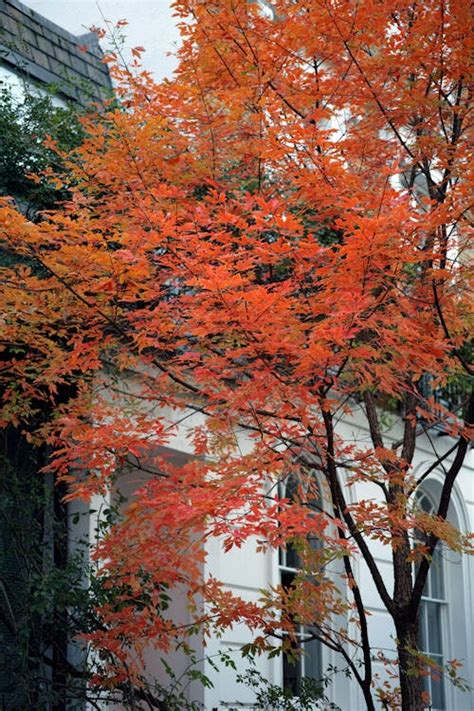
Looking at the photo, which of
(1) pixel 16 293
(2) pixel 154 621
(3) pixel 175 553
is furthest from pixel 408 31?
(2) pixel 154 621

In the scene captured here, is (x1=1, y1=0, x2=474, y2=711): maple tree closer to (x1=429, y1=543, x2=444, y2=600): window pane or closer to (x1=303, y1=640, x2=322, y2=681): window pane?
(x1=303, y1=640, x2=322, y2=681): window pane

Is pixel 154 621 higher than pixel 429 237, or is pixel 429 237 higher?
pixel 429 237

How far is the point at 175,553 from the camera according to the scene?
22.4ft

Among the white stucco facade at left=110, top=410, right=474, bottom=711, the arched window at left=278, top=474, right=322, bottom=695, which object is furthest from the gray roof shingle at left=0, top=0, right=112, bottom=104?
the arched window at left=278, top=474, right=322, bottom=695

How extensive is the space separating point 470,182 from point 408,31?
5.44 ft

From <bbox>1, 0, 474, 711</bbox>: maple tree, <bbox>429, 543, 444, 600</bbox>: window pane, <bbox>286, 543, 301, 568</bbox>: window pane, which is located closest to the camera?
<bbox>1, 0, 474, 711</bbox>: maple tree

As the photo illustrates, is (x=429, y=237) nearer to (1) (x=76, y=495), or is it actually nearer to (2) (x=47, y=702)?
(1) (x=76, y=495)

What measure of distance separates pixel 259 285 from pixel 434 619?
32.1 ft

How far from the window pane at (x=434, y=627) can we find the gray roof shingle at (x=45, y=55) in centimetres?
870

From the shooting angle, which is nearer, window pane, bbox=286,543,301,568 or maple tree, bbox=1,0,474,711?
maple tree, bbox=1,0,474,711

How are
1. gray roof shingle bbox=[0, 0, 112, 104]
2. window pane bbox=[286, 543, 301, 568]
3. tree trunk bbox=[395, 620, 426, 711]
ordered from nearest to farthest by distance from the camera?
tree trunk bbox=[395, 620, 426, 711] → gray roof shingle bbox=[0, 0, 112, 104] → window pane bbox=[286, 543, 301, 568]

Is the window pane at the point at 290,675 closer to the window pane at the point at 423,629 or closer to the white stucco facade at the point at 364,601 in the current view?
the white stucco facade at the point at 364,601

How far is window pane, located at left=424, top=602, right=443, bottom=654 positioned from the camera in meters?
14.6

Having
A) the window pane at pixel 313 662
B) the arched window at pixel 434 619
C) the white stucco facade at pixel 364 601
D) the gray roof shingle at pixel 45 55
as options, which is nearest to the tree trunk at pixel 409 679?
the white stucco facade at pixel 364 601
